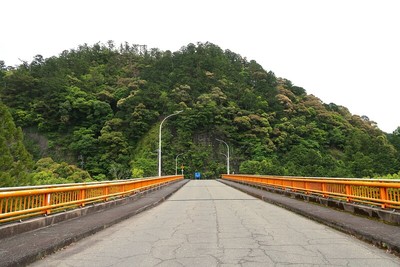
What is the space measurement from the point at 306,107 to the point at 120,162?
211ft

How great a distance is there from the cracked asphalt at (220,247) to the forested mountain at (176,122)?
218 ft

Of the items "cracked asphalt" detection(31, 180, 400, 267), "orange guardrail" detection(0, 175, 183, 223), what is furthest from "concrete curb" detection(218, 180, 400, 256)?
"orange guardrail" detection(0, 175, 183, 223)

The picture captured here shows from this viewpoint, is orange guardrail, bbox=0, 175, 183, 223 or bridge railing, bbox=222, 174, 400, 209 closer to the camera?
orange guardrail, bbox=0, 175, 183, 223

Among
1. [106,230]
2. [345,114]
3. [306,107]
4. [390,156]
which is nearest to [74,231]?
[106,230]

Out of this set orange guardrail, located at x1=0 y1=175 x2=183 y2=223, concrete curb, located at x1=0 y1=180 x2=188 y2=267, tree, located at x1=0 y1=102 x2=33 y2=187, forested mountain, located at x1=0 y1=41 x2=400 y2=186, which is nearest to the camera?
concrete curb, located at x1=0 y1=180 x2=188 y2=267

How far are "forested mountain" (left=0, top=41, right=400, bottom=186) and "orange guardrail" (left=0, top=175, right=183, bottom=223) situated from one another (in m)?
63.0

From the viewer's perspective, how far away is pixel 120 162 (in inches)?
3543

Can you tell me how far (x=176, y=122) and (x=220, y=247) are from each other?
94.9 meters

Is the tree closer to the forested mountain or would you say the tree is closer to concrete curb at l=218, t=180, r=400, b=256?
concrete curb at l=218, t=180, r=400, b=256

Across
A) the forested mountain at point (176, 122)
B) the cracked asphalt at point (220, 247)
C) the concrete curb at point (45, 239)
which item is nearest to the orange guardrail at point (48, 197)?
the concrete curb at point (45, 239)

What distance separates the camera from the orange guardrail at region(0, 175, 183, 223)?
7504mm

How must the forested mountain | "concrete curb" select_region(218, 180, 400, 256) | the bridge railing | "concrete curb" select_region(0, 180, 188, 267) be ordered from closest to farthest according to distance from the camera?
"concrete curb" select_region(0, 180, 188, 267) → "concrete curb" select_region(218, 180, 400, 256) → the bridge railing → the forested mountain

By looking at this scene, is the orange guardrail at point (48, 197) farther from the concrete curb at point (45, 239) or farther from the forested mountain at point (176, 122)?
the forested mountain at point (176, 122)

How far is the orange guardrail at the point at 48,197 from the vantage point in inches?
295
